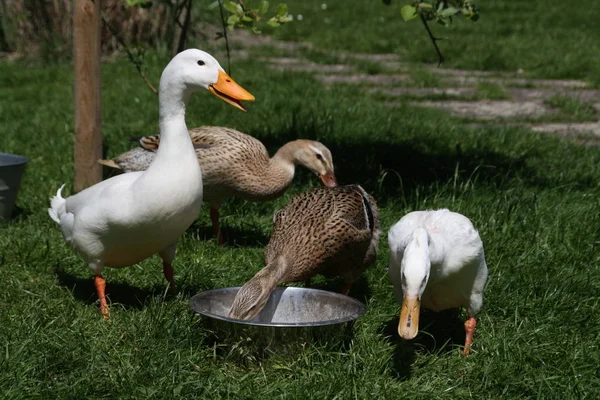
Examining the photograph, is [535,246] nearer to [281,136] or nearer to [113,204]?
[113,204]

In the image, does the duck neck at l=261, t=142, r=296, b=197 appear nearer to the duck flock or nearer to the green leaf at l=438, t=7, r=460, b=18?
the duck flock

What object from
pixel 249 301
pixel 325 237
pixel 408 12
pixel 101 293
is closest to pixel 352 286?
pixel 325 237

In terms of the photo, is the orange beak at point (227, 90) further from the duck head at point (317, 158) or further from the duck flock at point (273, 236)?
the duck head at point (317, 158)

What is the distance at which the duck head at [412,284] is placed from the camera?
3512 millimetres

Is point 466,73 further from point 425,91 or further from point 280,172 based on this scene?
point 280,172

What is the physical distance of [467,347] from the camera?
401cm

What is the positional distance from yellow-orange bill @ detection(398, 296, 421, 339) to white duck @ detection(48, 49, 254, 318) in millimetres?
1110

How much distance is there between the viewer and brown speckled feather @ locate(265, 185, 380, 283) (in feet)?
14.9

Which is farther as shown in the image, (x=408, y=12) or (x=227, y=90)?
(x=408, y=12)

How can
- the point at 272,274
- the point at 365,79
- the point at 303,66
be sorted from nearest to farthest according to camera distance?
the point at 272,274, the point at 365,79, the point at 303,66

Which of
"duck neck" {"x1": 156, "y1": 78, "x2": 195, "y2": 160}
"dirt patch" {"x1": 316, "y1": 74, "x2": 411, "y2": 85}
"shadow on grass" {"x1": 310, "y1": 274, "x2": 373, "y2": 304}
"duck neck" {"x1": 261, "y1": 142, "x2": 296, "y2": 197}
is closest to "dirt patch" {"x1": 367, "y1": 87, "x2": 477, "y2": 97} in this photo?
"dirt patch" {"x1": 316, "y1": 74, "x2": 411, "y2": 85}

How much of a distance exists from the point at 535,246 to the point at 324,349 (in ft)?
6.14

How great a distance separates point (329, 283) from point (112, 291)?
1216 millimetres

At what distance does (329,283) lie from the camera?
5137mm
